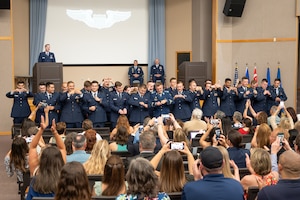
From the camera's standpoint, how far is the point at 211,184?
10.3ft

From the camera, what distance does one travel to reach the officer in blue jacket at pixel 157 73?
53.7 ft

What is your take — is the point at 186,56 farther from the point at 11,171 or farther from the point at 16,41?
the point at 11,171

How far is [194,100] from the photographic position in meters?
11.1

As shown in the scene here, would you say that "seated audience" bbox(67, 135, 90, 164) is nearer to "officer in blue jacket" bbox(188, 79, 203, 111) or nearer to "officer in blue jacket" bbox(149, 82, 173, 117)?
"officer in blue jacket" bbox(149, 82, 173, 117)

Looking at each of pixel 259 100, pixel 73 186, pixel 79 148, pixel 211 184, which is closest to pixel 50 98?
pixel 259 100

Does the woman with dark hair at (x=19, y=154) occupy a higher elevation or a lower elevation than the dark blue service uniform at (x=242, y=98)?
lower

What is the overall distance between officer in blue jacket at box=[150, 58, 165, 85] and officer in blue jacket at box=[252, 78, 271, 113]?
16.5ft

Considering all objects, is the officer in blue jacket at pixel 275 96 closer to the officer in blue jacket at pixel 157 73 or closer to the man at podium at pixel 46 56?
the officer in blue jacket at pixel 157 73

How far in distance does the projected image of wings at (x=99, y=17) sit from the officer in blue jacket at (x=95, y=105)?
6.36 meters

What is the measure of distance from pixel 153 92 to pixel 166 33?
22.4ft

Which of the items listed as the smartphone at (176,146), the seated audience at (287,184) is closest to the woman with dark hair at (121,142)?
the smartphone at (176,146)

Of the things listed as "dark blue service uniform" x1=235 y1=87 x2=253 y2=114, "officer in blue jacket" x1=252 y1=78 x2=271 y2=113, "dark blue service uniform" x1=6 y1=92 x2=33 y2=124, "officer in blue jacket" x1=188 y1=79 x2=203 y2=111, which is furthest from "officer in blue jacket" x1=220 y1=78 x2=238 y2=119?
"dark blue service uniform" x1=6 y1=92 x2=33 y2=124

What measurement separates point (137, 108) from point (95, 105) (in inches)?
35.6

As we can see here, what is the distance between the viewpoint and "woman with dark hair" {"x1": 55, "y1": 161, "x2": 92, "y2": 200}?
3.15 m
